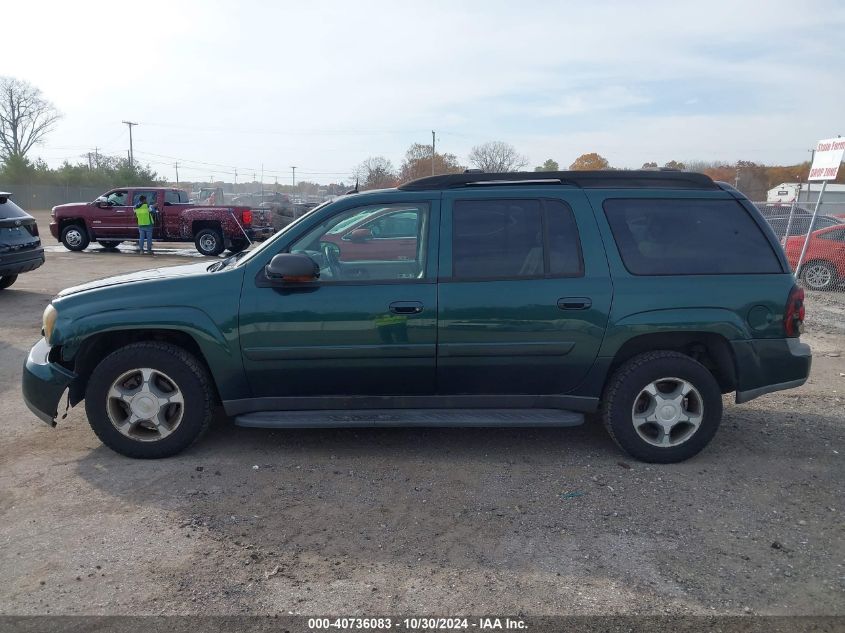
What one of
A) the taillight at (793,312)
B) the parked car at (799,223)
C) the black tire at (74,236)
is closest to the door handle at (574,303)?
the taillight at (793,312)

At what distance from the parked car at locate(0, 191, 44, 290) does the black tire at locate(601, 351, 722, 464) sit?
381 inches

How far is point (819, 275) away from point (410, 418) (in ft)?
37.2

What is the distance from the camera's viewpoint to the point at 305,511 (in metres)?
3.86

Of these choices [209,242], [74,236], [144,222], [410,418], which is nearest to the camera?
[410,418]

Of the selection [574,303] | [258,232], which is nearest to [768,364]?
[574,303]

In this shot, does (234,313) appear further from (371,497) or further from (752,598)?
(752,598)

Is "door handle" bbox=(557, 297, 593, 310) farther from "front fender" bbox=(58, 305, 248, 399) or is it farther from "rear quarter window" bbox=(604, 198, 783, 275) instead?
"front fender" bbox=(58, 305, 248, 399)

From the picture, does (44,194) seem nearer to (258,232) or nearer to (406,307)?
(258,232)

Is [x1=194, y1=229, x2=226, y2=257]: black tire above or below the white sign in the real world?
below

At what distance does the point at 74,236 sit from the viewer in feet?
63.0

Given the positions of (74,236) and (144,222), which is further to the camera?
(74,236)

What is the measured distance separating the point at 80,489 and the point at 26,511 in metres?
0.32

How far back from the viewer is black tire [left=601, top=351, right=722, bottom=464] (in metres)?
4.45

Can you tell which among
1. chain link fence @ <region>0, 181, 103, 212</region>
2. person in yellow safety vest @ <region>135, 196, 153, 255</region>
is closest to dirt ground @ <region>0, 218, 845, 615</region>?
person in yellow safety vest @ <region>135, 196, 153, 255</region>
